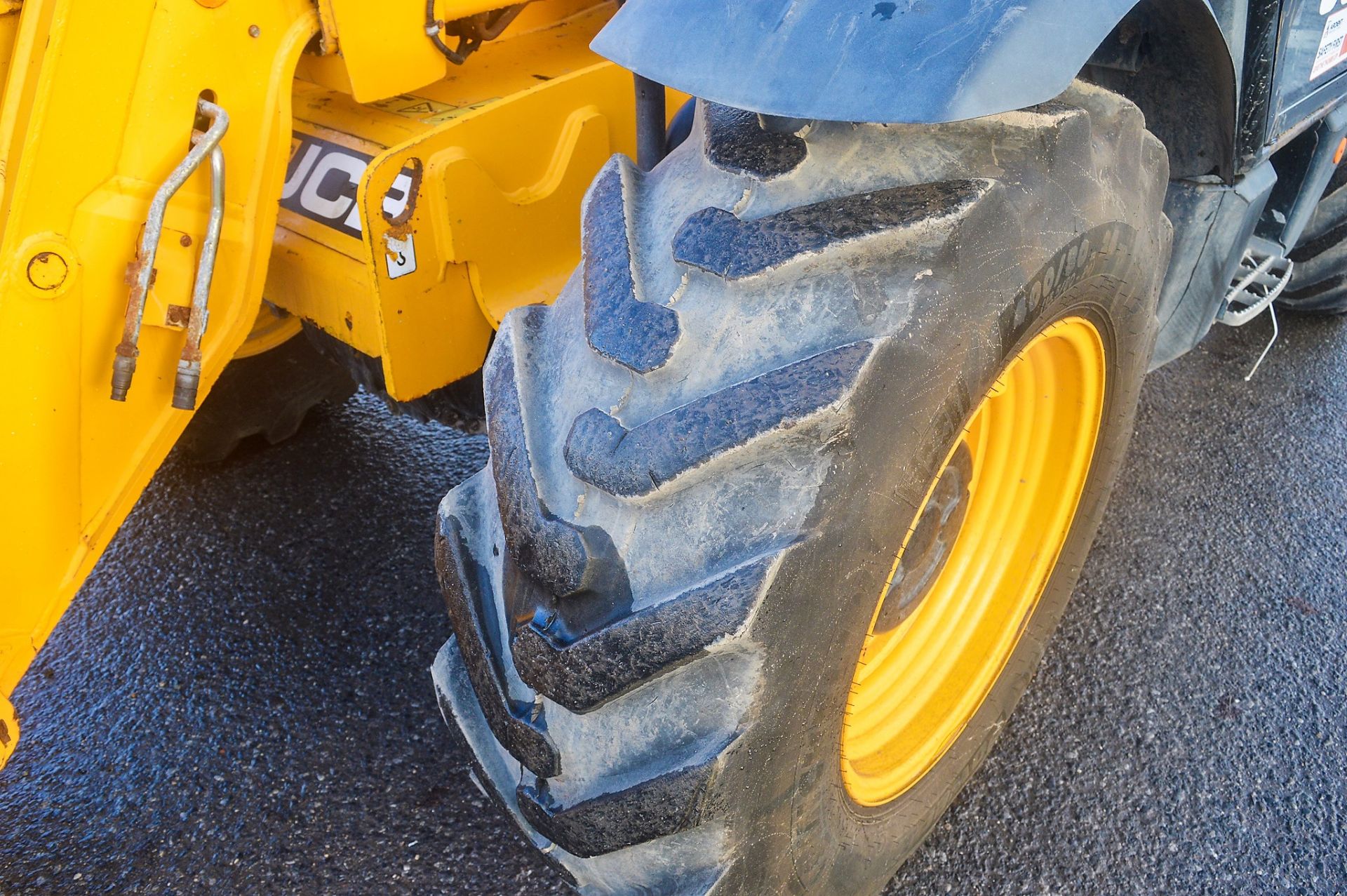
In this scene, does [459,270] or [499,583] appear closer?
[499,583]

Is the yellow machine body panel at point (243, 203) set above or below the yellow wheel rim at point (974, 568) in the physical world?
above

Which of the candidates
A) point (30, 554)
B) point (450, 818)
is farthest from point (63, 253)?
point (450, 818)

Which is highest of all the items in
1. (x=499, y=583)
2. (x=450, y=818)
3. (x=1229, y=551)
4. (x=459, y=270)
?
(x=459, y=270)

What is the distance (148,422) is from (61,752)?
0.78m

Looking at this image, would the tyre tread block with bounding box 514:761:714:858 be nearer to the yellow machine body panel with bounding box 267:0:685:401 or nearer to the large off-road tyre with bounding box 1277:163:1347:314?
the yellow machine body panel with bounding box 267:0:685:401

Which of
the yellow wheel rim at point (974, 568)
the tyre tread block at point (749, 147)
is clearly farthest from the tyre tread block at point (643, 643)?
the yellow wheel rim at point (974, 568)

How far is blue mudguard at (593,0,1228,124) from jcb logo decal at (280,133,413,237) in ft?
2.05

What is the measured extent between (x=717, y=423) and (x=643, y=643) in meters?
0.20

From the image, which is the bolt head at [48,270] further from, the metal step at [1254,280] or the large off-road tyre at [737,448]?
the metal step at [1254,280]

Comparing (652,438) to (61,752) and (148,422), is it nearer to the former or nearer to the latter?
(148,422)

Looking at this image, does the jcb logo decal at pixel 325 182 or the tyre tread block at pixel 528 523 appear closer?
the tyre tread block at pixel 528 523

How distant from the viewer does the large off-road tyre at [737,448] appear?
856mm

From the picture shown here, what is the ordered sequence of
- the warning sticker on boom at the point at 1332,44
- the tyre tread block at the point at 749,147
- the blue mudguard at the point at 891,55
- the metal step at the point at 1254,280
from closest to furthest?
1. the blue mudguard at the point at 891,55
2. the tyre tread block at the point at 749,147
3. the warning sticker on boom at the point at 1332,44
4. the metal step at the point at 1254,280

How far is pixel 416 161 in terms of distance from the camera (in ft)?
4.29
